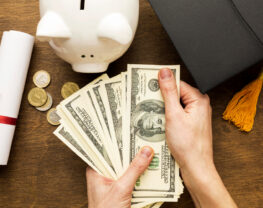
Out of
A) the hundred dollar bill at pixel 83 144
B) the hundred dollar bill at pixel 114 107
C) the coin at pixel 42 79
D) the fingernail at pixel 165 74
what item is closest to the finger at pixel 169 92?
the fingernail at pixel 165 74

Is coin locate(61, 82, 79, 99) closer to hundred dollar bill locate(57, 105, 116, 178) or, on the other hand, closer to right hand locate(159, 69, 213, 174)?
hundred dollar bill locate(57, 105, 116, 178)

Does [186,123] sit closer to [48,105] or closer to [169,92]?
[169,92]

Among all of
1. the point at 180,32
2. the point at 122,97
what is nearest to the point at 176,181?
the point at 122,97

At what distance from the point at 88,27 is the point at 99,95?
9.2 inches

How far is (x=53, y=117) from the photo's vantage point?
30.1 inches

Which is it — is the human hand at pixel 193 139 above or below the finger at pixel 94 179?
above

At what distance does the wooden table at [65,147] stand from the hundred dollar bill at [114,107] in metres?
0.06

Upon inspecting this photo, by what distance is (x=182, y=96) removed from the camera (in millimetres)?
699

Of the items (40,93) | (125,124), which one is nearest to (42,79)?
(40,93)

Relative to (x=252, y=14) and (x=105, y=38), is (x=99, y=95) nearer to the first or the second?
(x=105, y=38)

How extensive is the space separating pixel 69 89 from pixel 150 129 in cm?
25

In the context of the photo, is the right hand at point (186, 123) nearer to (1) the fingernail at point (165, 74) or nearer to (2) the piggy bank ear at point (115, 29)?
(1) the fingernail at point (165, 74)

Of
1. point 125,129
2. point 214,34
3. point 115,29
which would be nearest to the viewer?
point 115,29

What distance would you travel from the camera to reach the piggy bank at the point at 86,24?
0.50 meters
